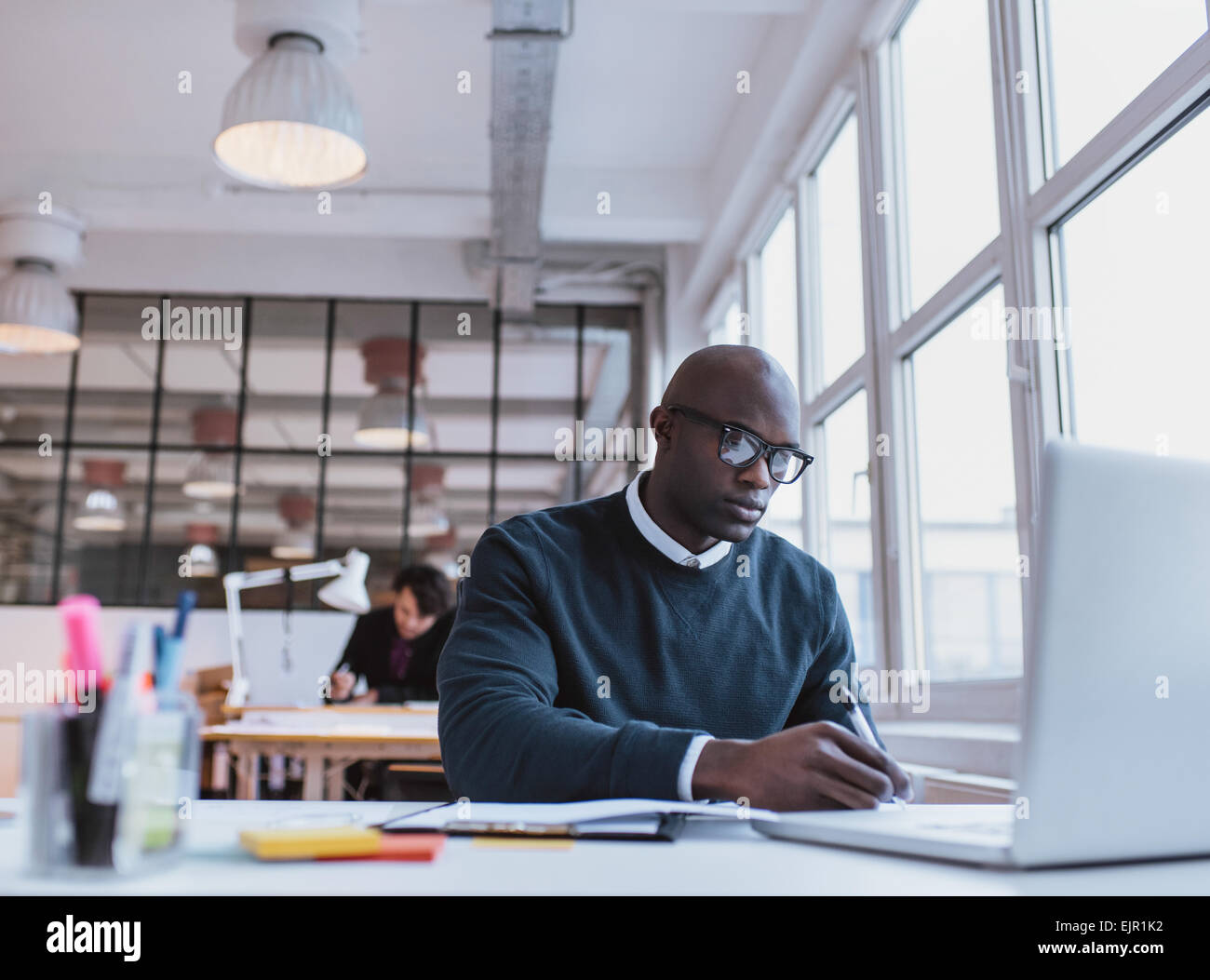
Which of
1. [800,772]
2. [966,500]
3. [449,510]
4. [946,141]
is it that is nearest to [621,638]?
[800,772]

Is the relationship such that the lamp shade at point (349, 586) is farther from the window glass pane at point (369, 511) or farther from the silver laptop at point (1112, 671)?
the silver laptop at point (1112, 671)

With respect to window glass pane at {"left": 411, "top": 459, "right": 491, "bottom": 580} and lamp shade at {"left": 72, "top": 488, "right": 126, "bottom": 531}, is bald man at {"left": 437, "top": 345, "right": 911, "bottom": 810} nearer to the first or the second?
window glass pane at {"left": 411, "top": 459, "right": 491, "bottom": 580}

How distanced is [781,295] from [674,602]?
4.22 meters

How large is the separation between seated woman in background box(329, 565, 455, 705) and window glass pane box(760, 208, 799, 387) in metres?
1.94

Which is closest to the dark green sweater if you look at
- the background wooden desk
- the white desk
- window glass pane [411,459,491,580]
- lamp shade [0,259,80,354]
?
the white desk

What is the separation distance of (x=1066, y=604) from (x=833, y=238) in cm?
421

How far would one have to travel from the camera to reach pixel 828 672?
1.60 metres

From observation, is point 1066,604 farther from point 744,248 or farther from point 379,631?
point 744,248

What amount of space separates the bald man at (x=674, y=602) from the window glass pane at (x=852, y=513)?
2404mm

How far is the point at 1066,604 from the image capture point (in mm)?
679

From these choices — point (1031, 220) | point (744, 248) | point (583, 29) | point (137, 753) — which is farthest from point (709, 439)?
point (744, 248)

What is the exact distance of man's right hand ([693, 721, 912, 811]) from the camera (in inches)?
38.6

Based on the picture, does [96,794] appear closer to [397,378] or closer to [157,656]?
[157,656]
